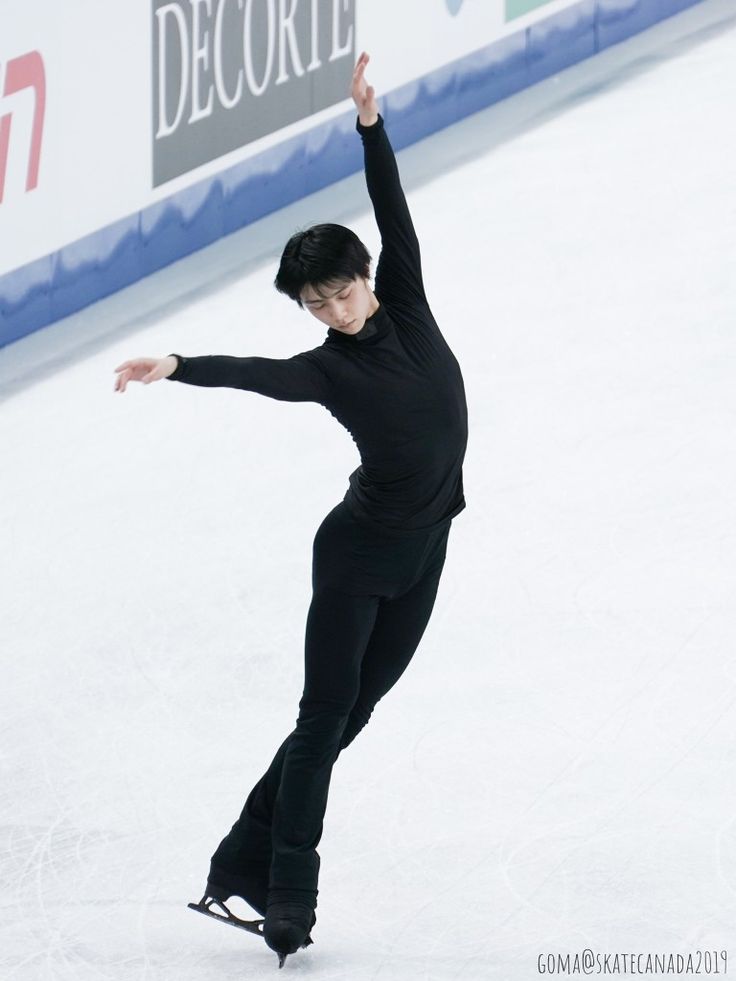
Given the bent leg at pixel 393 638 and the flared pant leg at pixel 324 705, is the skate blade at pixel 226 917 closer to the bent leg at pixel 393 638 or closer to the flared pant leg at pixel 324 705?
the flared pant leg at pixel 324 705

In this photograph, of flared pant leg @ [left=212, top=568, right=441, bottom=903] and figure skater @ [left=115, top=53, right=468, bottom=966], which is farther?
flared pant leg @ [left=212, top=568, right=441, bottom=903]

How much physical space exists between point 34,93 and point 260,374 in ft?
12.7

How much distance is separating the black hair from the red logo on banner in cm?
362

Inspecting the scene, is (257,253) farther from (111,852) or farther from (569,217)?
(111,852)

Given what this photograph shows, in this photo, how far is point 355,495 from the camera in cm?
300

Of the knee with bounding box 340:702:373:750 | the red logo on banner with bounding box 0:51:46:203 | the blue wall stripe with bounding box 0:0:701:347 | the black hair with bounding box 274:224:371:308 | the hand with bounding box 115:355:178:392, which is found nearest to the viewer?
the hand with bounding box 115:355:178:392

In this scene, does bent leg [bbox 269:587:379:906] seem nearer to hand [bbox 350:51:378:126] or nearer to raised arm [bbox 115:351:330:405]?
raised arm [bbox 115:351:330:405]

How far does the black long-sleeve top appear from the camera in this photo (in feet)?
9.31

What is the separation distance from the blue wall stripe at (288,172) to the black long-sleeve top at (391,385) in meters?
3.60

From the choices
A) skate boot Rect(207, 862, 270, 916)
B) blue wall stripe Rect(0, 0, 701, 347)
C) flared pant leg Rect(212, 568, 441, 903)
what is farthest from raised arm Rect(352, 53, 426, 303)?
blue wall stripe Rect(0, 0, 701, 347)

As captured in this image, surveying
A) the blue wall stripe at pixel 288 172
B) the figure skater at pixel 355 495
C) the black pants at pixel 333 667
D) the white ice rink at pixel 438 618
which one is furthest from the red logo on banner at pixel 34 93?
the black pants at pixel 333 667

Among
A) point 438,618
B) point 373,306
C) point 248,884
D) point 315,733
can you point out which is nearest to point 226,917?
point 248,884

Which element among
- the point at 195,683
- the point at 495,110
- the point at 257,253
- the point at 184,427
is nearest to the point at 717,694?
the point at 195,683

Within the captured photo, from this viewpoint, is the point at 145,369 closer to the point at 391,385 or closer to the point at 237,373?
the point at 237,373
